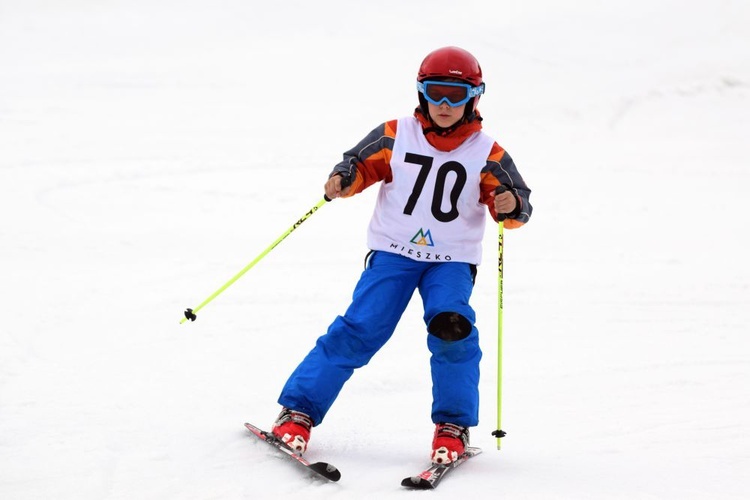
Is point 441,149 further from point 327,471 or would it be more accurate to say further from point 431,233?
point 327,471

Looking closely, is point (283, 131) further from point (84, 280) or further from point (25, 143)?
point (84, 280)

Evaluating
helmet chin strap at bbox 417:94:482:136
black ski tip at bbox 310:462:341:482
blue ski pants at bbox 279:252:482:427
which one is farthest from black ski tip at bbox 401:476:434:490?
helmet chin strap at bbox 417:94:482:136

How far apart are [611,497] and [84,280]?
167 inches

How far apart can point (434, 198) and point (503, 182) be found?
0.96ft

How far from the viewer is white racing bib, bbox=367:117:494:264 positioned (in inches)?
162

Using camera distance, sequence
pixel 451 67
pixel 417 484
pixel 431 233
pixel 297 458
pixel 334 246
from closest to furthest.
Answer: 1. pixel 417 484
2. pixel 297 458
3. pixel 451 67
4. pixel 431 233
5. pixel 334 246

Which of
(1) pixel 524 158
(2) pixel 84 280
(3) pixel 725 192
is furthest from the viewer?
(1) pixel 524 158

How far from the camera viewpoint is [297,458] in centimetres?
382

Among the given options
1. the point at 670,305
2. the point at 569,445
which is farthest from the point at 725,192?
the point at 569,445

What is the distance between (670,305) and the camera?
22.6 feet

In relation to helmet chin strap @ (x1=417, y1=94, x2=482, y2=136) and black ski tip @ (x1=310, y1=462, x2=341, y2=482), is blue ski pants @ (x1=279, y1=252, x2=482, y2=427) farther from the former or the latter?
helmet chin strap @ (x1=417, y1=94, x2=482, y2=136)

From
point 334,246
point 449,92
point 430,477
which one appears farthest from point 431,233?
point 334,246

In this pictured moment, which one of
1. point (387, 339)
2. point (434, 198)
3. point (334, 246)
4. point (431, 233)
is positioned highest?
point (334, 246)

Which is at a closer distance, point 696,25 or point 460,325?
point 460,325
